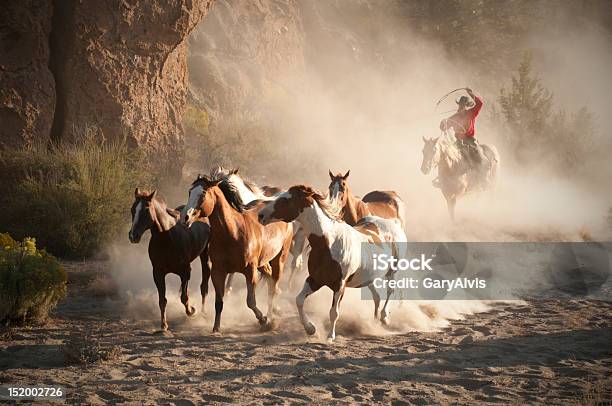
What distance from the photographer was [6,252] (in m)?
8.45

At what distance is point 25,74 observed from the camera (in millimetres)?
13492

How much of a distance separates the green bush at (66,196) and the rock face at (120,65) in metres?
1.11

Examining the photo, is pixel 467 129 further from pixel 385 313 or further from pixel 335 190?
pixel 385 313

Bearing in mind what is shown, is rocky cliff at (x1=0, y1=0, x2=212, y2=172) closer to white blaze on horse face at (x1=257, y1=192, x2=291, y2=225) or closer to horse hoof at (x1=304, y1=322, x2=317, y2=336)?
white blaze on horse face at (x1=257, y1=192, x2=291, y2=225)

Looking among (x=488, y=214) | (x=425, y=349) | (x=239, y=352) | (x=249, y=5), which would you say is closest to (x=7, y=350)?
(x=239, y=352)

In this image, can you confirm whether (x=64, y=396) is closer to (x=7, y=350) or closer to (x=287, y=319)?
(x=7, y=350)

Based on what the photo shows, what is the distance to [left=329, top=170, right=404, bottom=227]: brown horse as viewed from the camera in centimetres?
1023

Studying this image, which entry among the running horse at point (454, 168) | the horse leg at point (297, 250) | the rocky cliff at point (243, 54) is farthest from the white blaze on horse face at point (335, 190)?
the rocky cliff at point (243, 54)

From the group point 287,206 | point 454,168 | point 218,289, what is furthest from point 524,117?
point 218,289

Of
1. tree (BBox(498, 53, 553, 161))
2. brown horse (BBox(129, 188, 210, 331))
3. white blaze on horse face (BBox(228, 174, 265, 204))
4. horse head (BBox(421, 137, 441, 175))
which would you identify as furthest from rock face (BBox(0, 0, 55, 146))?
tree (BBox(498, 53, 553, 161))

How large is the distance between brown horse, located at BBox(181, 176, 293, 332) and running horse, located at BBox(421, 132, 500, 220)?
6804mm

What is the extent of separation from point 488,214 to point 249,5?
12732mm

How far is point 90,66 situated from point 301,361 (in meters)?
9.25

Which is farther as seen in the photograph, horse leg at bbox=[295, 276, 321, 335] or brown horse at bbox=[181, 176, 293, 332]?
horse leg at bbox=[295, 276, 321, 335]
